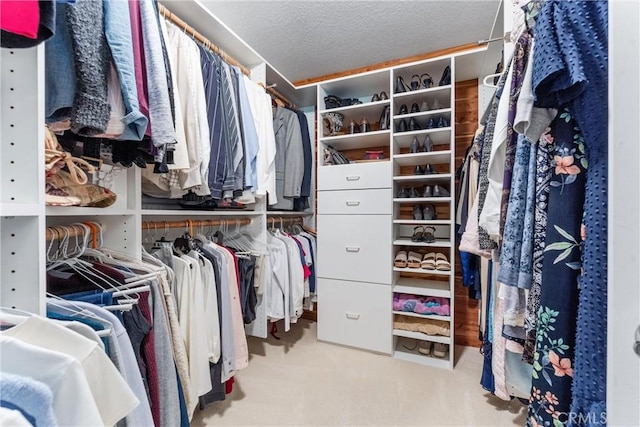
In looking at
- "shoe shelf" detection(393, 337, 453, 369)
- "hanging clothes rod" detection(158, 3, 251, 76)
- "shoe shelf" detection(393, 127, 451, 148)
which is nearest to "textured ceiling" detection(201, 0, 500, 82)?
"hanging clothes rod" detection(158, 3, 251, 76)

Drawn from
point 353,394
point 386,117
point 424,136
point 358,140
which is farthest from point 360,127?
point 353,394

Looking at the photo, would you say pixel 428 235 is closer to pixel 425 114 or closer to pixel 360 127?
pixel 425 114

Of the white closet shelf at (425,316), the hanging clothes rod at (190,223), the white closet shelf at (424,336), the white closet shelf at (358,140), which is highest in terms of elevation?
the white closet shelf at (358,140)

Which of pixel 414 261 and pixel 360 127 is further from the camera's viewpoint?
pixel 360 127

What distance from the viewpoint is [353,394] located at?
155 centimetres

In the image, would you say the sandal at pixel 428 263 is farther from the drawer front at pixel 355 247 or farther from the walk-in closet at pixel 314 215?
the drawer front at pixel 355 247

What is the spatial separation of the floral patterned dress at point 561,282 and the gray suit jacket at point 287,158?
165 centimetres

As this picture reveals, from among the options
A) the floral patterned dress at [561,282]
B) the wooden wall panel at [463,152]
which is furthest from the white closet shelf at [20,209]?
the wooden wall panel at [463,152]

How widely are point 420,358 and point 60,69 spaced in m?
2.24

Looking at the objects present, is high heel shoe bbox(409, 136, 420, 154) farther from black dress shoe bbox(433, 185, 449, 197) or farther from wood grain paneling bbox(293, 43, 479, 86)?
wood grain paneling bbox(293, 43, 479, 86)

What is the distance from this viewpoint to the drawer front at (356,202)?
1.93 m

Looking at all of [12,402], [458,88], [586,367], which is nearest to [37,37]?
[12,402]

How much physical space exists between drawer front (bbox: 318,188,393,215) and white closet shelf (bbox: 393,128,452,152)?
1.29 feet

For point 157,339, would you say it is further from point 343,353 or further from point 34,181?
point 343,353
